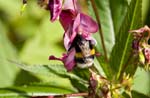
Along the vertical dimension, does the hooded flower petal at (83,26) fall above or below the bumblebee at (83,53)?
above

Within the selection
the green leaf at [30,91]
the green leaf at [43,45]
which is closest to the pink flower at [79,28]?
the green leaf at [30,91]

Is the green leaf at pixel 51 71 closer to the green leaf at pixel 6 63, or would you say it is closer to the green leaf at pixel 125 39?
the green leaf at pixel 125 39

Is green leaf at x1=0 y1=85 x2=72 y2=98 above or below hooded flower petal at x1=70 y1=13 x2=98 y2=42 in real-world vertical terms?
below

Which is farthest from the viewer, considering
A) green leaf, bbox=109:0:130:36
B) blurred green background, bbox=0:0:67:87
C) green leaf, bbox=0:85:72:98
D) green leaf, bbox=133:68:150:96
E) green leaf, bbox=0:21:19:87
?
blurred green background, bbox=0:0:67:87

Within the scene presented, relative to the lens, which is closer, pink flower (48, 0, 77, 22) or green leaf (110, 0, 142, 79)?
pink flower (48, 0, 77, 22)

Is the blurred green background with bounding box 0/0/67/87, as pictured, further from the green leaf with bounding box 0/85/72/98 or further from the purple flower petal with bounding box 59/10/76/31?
the purple flower petal with bounding box 59/10/76/31

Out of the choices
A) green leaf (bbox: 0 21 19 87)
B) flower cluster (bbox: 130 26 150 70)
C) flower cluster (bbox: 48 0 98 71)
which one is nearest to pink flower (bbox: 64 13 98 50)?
flower cluster (bbox: 48 0 98 71)

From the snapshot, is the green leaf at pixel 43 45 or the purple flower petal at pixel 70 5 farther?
the green leaf at pixel 43 45
